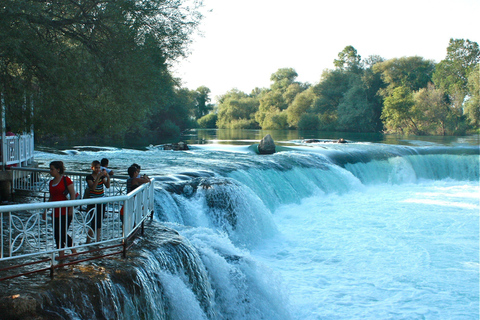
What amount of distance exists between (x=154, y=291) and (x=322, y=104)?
6559 centimetres

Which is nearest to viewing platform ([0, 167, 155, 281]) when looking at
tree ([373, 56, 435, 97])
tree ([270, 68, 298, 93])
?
tree ([373, 56, 435, 97])

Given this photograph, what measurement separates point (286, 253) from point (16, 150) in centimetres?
756

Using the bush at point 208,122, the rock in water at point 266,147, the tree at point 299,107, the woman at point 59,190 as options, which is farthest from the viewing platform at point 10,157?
the bush at point 208,122

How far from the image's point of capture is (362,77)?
67.9m

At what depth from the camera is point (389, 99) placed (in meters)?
59.7

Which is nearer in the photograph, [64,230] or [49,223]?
[64,230]

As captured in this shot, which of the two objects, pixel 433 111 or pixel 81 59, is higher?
pixel 433 111

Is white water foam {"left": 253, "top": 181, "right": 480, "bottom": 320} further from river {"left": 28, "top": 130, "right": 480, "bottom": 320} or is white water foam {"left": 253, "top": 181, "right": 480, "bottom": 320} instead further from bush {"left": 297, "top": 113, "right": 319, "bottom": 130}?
bush {"left": 297, "top": 113, "right": 319, "bottom": 130}

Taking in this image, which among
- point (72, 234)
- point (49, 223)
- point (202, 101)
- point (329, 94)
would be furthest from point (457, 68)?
point (72, 234)

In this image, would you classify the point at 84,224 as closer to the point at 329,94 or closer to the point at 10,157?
the point at 10,157

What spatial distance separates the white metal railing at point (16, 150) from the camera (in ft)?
32.7

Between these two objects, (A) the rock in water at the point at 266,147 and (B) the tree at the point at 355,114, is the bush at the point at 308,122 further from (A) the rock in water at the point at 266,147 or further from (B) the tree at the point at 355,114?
(A) the rock in water at the point at 266,147

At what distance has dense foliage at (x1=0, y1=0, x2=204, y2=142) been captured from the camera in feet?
27.1

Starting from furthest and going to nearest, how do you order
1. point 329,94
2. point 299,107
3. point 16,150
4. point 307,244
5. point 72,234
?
1. point 299,107
2. point 329,94
3. point 307,244
4. point 16,150
5. point 72,234
